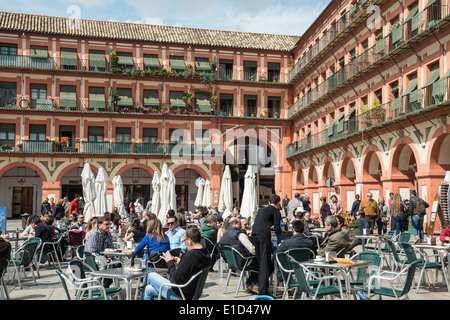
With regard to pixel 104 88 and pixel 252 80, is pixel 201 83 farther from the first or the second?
pixel 104 88

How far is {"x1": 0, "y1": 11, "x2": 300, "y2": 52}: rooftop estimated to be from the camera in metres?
34.2

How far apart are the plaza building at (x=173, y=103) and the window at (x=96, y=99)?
0.07 meters

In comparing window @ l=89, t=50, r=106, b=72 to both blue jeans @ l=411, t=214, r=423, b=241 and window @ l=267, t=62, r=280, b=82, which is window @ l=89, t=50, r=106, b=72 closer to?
window @ l=267, t=62, r=280, b=82

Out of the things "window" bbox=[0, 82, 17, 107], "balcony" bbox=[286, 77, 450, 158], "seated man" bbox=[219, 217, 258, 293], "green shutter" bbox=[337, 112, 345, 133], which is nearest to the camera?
"seated man" bbox=[219, 217, 258, 293]

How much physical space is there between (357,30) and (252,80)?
40.6ft

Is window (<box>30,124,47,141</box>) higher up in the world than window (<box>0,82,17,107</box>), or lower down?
lower down

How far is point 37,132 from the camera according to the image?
3350 cm

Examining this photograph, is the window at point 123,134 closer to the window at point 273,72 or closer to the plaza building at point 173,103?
the plaza building at point 173,103

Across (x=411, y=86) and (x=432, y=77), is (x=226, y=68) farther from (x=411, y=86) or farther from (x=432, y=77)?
(x=432, y=77)

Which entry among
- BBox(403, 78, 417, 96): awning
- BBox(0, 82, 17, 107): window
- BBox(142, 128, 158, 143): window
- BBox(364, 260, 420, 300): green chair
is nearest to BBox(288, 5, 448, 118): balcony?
BBox(403, 78, 417, 96): awning

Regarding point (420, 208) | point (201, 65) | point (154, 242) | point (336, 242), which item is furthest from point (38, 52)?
point (336, 242)

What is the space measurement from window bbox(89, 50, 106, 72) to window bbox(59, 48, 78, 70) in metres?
1.08

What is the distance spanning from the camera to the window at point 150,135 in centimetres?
3537

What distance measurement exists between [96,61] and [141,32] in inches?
174
